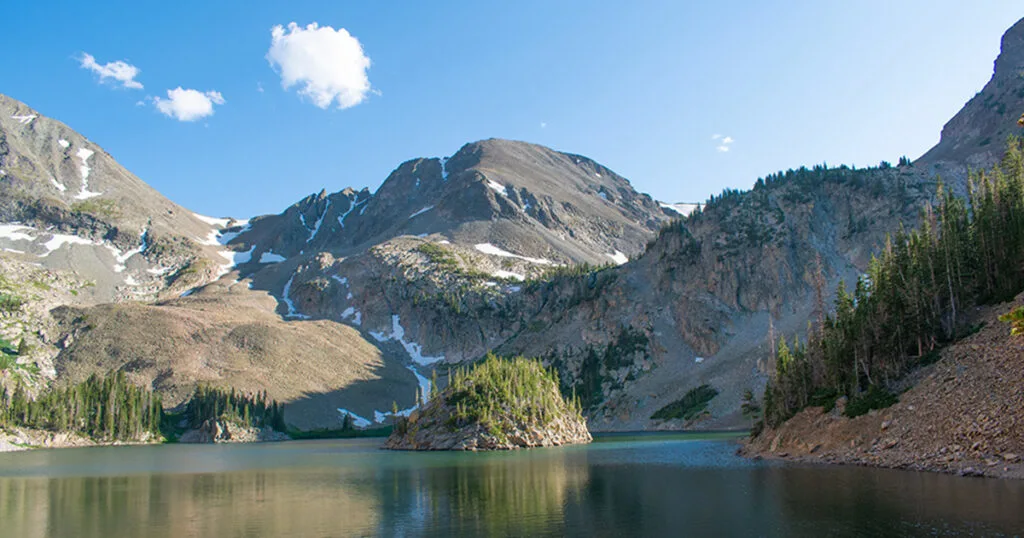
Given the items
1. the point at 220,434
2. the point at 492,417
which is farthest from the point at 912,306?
the point at 220,434

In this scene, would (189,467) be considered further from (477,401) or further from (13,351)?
(13,351)

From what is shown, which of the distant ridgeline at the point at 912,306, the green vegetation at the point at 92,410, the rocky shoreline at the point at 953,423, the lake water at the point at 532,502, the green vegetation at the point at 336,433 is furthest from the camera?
the green vegetation at the point at 336,433

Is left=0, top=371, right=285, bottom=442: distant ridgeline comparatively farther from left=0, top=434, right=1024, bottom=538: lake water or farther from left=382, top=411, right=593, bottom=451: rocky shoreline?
left=0, top=434, right=1024, bottom=538: lake water

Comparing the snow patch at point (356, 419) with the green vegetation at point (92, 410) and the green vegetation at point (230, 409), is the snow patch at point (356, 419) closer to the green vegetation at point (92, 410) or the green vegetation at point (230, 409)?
the green vegetation at point (230, 409)

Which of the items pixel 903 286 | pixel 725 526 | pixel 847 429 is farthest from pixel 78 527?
pixel 903 286

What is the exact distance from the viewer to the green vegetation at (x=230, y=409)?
151 meters

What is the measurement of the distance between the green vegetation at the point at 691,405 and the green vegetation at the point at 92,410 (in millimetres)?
114283

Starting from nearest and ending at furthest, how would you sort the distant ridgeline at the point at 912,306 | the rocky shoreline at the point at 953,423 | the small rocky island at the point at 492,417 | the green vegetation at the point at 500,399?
the rocky shoreline at the point at 953,423 < the distant ridgeline at the point at 912,306 < the small rocky island at the point at 492,417 < the green vegetation at the point at 500,399

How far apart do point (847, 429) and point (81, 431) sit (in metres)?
144


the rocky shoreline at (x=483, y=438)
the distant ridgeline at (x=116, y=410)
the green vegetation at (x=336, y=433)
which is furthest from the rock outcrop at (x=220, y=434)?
the rocky shoreline at (x=483, y=438)

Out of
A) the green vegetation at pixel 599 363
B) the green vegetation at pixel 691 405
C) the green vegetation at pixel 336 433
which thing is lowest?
the green vegetation at pixel 336 433

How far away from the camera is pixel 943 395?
44.1m

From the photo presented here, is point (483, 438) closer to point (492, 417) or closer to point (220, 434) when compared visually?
point (492, 417)

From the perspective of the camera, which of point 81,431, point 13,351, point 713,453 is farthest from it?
point 13,351
